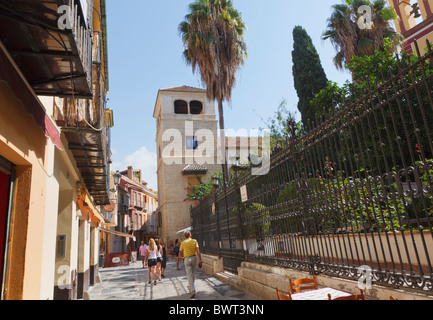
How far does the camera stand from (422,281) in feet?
9.39

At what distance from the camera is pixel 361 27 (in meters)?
16.6

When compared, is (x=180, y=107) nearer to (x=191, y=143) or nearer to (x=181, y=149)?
(x=191, y=143)

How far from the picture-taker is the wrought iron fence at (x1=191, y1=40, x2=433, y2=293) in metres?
2.99

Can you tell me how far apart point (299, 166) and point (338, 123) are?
50.4 inches

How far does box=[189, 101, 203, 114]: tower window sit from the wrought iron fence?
86.7 feet

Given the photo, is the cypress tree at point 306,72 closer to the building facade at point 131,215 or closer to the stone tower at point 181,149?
the stone tower at point 181,149

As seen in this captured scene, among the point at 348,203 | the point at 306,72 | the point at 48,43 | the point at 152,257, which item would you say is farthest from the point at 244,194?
the point at 306,72

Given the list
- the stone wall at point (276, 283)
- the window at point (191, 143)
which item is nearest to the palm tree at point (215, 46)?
the stone wall at point (276, 283)

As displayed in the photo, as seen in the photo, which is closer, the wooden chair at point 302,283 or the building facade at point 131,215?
the wooden chair at point 302,283

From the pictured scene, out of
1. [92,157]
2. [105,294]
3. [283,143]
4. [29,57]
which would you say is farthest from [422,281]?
[105,294]

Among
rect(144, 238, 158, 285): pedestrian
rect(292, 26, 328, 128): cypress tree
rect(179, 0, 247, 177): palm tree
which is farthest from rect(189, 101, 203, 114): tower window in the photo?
rect(144, 238, 158, 285): pedestrian

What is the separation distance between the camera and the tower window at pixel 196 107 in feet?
115
